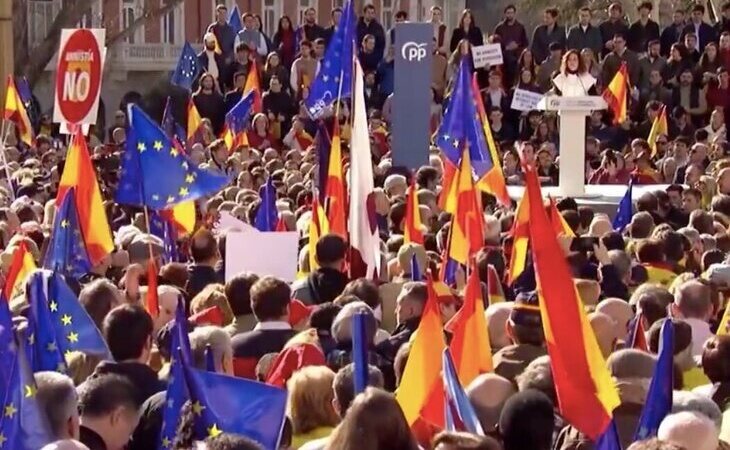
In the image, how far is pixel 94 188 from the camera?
10844 millimetres

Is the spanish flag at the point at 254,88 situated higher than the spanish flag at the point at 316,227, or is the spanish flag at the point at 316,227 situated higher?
the spanish flag at the point at 254,88

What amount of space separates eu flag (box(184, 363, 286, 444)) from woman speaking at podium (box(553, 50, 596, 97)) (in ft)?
40.9

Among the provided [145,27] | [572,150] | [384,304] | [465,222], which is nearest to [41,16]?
[145,27]

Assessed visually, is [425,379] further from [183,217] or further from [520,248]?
[183,217]

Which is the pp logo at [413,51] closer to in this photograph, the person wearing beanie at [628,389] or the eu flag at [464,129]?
the eu flag at [464,129]

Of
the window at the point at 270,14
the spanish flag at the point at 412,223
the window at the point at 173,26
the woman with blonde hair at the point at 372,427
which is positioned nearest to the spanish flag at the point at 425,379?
the woman with blonde hair at the point at 372,427

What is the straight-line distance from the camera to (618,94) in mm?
22062

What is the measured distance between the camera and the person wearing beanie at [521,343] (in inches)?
285

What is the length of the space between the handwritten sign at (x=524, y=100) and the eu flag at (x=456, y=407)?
635 inches

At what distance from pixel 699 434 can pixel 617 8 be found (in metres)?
20.1

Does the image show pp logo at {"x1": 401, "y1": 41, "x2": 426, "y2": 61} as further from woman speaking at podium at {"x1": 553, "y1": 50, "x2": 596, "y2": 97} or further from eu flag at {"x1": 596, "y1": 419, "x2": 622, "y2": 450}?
eu flag at {"x1": 596, "y1": 419, "x2": 622, "y2": 450}

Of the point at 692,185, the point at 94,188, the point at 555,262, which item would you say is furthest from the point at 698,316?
the point at 692,185

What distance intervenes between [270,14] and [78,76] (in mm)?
34722

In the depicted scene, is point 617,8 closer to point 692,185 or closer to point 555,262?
point 692,185
